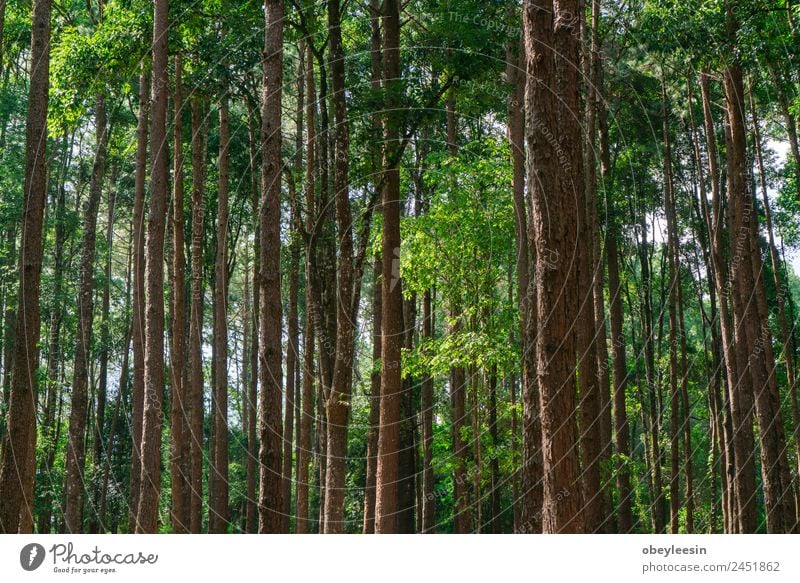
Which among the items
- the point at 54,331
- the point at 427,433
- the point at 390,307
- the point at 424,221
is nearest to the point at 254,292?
the point at 427,433

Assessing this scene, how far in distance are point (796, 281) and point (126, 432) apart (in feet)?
90.1

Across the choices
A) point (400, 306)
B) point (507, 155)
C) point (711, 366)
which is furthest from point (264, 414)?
point (711, 366)

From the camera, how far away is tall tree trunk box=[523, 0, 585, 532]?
30.3 ft

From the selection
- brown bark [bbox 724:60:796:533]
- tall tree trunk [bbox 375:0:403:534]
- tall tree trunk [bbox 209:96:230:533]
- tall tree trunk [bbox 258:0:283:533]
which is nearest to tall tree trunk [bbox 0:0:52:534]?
tall tree trunk [bbox 258:0:283:533]

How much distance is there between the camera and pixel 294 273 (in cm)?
2367

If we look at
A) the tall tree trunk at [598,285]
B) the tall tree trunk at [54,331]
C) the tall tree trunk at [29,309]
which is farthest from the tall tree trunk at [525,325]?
the tall tree trunk at [54,331]

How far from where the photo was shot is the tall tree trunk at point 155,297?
565 inches

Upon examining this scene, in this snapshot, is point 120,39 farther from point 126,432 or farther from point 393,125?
point 126,432

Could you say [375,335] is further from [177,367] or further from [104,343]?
[104,343]

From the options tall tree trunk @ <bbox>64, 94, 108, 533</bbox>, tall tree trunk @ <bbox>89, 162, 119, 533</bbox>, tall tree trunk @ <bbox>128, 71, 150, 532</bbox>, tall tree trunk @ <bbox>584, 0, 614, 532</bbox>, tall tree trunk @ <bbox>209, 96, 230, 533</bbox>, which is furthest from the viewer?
tall tree trunk @ <bbox>89, 162, 119, 533</bbox>

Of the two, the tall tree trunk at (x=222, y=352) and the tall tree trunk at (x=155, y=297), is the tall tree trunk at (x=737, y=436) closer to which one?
the tall tree trunk at (x=155, y=297)

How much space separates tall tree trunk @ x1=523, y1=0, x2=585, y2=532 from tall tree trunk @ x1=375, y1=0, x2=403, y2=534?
6.64 meters

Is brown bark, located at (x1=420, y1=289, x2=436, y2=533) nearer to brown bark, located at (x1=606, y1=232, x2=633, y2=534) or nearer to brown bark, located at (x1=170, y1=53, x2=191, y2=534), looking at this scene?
brown bark, located at (x1=606, y1=232, x2=633, y2=534)
